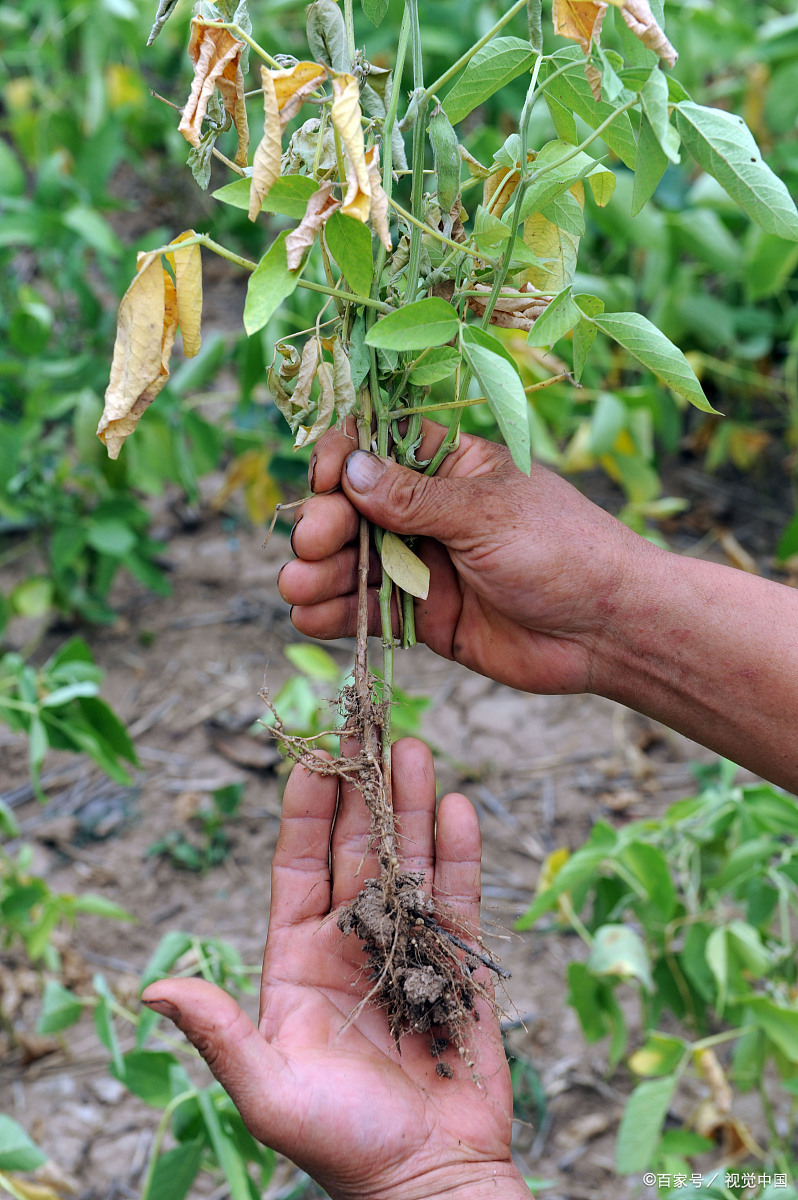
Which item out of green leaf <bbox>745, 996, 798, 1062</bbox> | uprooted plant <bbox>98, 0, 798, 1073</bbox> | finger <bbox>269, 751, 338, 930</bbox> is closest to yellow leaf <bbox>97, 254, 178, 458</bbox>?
uprooted plant <bbox>98, 0, 798, 1073</bbox>

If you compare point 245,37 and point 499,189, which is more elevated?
point 245,37

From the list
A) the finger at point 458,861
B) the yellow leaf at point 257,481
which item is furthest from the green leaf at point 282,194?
the yellow leaf at point 257,481

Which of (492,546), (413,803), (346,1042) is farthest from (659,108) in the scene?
(346,1042)

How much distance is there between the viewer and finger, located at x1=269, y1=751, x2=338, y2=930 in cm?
113

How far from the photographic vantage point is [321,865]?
1.16m

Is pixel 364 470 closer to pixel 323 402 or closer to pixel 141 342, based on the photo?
pixel 323 402

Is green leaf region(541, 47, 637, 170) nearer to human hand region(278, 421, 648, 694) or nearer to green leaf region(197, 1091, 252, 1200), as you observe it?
human hand region(278, 421, 648, 694)

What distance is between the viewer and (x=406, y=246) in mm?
986

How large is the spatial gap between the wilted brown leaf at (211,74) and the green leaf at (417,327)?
0.71 ft

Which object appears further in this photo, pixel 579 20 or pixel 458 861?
pixel 458 861

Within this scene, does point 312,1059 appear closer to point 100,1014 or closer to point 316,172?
point 100,1014

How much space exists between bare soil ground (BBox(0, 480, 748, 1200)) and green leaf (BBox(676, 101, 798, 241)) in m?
1.22

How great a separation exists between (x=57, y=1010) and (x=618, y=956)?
Answer: 2.63ft

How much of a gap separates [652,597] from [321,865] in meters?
0.51
